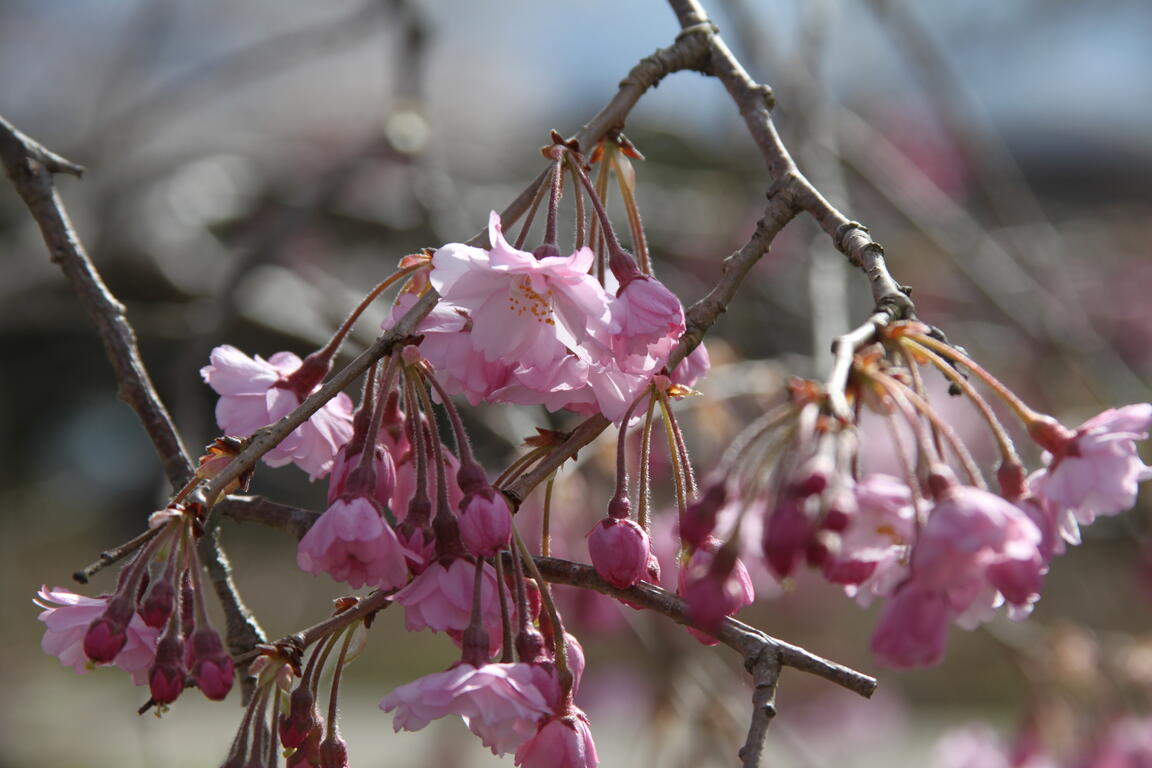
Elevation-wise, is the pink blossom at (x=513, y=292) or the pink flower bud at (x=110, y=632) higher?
the pink blossom at (x=513, y=292)

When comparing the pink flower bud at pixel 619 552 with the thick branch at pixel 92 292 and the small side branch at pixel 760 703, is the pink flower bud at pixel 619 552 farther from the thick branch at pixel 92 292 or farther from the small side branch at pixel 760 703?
the thick branch at pixel 92 292

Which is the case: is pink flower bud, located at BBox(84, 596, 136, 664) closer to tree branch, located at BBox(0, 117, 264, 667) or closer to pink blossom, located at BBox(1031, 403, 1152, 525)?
tree branch, located at BBox(0, 117, 264, 667)

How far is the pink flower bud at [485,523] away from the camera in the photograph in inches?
41.0

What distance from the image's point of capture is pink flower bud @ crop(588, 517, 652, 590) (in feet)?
3.71

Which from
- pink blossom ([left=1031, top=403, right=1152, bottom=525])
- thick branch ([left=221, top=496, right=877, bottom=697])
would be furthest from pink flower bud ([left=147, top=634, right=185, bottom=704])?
pink blossom ([left=1031, top=403, right=1152, bottom=525])

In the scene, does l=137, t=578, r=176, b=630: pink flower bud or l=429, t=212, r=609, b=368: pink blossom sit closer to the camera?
l=137, t=578, r=176, b=630: pink flower bud

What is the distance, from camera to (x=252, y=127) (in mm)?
10320

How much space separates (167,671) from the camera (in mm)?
1003

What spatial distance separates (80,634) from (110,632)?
216 mm

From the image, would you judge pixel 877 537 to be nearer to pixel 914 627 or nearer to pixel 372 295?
pixel 914 627

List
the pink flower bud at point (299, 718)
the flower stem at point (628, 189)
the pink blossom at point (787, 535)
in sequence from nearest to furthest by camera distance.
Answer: the pink blossom at point (787, 535) < the pink flower bud at point (299, 718) < the flower stem at point (628, 189)

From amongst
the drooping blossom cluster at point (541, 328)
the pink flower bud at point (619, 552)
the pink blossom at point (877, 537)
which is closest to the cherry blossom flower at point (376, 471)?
the drooping blossom cluster at point (541, 328)

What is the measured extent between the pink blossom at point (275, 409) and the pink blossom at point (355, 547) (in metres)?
0.20

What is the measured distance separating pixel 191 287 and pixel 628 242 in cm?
183
